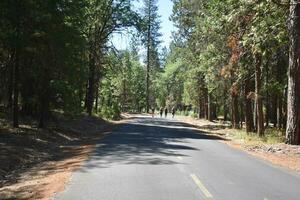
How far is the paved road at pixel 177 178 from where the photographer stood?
10523mm

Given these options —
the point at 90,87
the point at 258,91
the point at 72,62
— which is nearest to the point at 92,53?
the point at 90,87

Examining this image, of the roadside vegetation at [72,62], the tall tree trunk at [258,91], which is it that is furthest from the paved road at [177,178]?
the tall tree trunk at [258,91]

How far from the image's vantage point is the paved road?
10.5 m

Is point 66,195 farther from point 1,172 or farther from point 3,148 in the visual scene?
point 3,148

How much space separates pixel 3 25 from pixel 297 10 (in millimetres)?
13253

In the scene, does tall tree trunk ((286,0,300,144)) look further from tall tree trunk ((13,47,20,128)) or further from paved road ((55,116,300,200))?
tall tree trunk ((13,47,20,128))

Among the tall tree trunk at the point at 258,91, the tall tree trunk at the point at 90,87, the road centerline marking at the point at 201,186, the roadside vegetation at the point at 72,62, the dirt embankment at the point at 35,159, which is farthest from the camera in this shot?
the tall tree trunk at the point at 90,87

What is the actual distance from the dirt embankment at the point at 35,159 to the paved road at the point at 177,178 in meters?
0.76

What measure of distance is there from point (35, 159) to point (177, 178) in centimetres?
831

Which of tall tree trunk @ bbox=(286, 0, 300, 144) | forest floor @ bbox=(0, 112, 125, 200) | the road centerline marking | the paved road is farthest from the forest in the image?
the road centerline marking

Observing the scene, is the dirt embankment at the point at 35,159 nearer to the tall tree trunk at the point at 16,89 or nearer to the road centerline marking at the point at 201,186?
the tall tree trunk at the point at 16,89

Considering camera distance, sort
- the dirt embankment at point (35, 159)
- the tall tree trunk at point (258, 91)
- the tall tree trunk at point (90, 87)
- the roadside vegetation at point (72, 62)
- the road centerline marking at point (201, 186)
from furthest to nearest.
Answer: the tall tree trunk at point (90, 87) < the tall tree trunk at point (258, 91) < the roadside vegetation at point (72, 62) < the dirt embankment at point (35, 159) < the road centerline marking at point (201, 186)

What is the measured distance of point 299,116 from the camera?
2308cm

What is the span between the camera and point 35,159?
19031 millimetres
